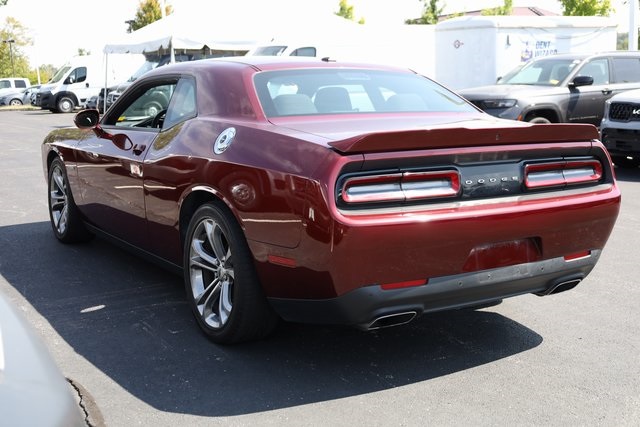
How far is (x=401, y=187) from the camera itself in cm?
349

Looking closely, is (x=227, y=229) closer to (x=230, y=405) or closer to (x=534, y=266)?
(x=230, y=405)

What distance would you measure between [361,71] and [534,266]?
5.85ft

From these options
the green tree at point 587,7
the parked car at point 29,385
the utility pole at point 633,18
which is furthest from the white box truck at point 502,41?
the green tree at point 587,7

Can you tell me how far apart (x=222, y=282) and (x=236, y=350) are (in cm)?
36

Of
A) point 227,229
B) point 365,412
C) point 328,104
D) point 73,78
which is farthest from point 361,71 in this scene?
point 73,78

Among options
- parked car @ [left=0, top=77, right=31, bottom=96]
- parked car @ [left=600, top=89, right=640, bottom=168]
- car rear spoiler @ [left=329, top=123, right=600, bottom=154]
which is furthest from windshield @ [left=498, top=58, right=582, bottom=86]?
parked car @ [left=0, top=77, right=31, bottom=96]

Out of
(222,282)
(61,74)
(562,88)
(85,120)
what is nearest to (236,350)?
(222,282)

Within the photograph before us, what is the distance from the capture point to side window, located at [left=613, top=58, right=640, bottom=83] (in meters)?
13.4

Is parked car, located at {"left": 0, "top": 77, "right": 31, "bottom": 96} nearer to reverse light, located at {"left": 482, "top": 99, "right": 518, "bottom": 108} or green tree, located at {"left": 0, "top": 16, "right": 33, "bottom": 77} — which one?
green tree, located at {"left": 0, "top": 16, "right": 33, "bottom": 77}

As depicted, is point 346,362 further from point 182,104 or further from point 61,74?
point 61,74

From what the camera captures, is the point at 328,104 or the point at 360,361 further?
the point at 328,104

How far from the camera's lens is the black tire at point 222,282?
154 inches

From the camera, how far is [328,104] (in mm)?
4508

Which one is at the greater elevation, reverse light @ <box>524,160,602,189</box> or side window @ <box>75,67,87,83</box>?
side window @ <box>75,67,87,83</box>
